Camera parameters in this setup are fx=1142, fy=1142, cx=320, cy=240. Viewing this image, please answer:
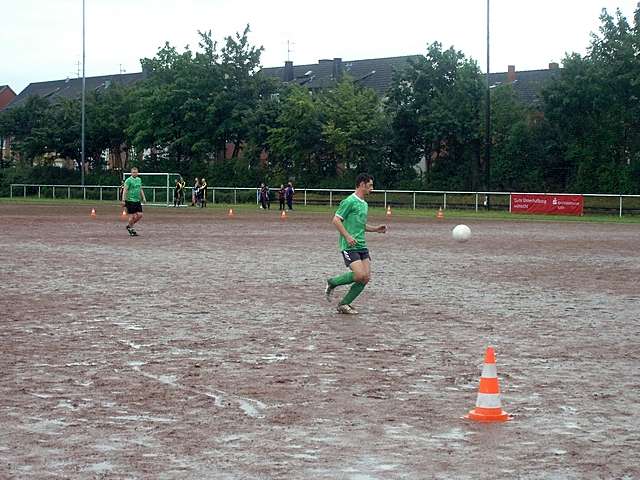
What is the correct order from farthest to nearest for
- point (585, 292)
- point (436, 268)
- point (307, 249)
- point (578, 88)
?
point (578, 88)
point (307, 249)
point (436, 268)
point (585, 292)

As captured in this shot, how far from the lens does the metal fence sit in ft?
177

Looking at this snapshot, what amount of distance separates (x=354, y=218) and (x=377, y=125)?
58129mm

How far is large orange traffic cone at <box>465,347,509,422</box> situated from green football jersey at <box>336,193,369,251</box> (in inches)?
265

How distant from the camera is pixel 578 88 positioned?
61.5m

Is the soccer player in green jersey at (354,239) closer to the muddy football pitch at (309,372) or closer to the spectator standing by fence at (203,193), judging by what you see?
the muddy football pitch at (309,372)

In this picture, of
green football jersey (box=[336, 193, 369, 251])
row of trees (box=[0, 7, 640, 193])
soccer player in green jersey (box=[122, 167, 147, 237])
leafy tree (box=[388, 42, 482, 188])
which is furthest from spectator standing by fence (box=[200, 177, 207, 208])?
green football jersey (box=[336, 193, 369, 251])

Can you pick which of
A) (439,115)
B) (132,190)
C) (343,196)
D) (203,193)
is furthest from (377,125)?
(132,190)

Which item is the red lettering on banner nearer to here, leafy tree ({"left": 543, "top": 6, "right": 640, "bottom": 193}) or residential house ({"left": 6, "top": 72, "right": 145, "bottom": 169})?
leafy tree ({"left": 543, "top": 6, "right": 640, "bottom": 193})

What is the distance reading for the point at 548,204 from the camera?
180 ft

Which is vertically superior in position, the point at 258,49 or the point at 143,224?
the point at 258,49

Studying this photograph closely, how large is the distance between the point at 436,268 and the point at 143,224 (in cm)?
2145

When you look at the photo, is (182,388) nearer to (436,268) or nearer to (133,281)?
(133,281)

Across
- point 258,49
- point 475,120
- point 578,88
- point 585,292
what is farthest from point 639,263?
point 258,49

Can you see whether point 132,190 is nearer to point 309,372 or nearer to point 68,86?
point 309,372
